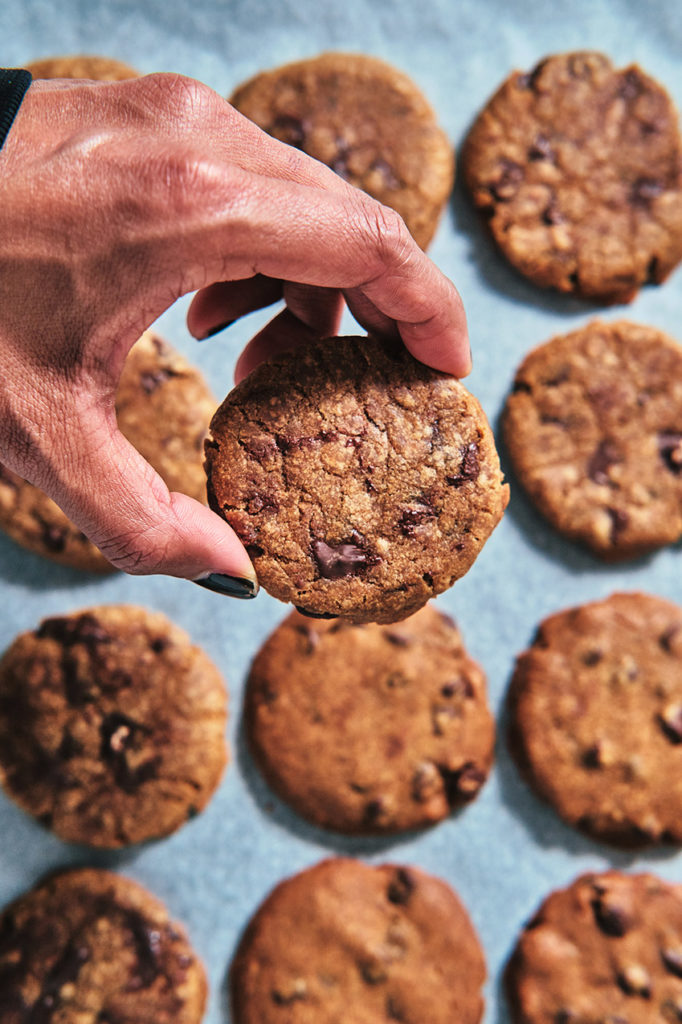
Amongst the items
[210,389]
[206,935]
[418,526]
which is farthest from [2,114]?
[206,935]

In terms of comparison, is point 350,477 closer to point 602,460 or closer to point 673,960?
point 602,460

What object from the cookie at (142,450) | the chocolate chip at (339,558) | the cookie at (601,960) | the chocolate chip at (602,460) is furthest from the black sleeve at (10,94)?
the cookie at (601,960)

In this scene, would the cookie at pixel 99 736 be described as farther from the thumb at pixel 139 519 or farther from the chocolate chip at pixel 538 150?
the chocolate chip at pixel 538 150

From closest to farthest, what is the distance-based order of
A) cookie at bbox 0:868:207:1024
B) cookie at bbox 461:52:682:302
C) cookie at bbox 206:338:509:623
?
cookie at bbox 206:338:509:623 < cookie at bbox 0:868:207:1024 < cookie at bbox 461:52:682:302

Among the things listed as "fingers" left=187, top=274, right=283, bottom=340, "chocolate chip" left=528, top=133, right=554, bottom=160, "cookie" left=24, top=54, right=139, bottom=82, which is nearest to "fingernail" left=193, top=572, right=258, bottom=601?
"fingers" left=187, top=274, right=283, bottom=340

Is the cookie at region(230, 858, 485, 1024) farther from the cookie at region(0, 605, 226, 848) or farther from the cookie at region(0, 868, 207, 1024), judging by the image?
the cookie at region(0, 605, 226, 848)

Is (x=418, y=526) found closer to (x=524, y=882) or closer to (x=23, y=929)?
(x=524, y=882)

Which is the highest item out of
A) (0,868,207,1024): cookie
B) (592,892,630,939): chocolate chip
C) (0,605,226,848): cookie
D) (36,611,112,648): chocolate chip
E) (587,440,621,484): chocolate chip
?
(587,440,621,484): chocolate chip

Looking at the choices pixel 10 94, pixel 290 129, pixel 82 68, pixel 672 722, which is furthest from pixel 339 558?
pixel 82 68
